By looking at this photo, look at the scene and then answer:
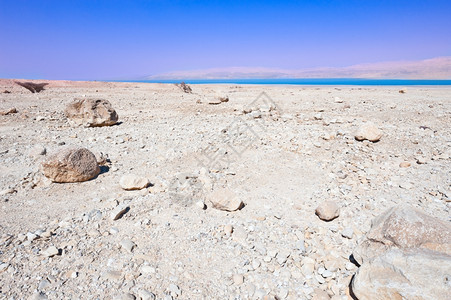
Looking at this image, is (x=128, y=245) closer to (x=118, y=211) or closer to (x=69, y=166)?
(x=118, y=211)

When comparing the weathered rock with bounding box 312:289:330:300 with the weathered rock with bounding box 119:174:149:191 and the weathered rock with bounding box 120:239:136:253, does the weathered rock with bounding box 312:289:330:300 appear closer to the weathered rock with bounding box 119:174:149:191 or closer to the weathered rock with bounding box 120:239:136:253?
the weathered rock with bounding box 120:239:136:253

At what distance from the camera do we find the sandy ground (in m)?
2.40

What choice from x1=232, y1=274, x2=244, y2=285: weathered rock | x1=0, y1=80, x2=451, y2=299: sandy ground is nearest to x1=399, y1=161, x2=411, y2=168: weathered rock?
x1=0, y1=80, x2=451, y2=299: sandy ground

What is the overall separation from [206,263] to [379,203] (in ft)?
8.70

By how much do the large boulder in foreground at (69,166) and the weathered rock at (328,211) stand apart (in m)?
3.66

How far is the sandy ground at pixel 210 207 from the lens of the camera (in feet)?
7.88

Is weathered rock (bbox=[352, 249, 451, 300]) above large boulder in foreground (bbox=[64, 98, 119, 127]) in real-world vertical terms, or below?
below

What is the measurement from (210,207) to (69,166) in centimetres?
238

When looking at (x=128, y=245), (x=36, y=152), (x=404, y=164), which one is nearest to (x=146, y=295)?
(x=128, y=245)

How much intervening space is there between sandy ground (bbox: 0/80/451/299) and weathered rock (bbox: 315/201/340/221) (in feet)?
0.32

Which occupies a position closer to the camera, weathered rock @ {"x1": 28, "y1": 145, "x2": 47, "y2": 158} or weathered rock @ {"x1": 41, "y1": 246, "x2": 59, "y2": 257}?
weathered rock @ {"x1": 41, "y1": 246, "x2": 59, "y2": 257}

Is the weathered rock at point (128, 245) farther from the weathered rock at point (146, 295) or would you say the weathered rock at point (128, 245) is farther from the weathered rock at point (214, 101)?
the weathered rock at point (214, 101)

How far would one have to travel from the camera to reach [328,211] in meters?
3.32

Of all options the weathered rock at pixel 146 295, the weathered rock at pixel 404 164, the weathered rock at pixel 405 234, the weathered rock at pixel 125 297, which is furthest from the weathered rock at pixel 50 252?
the weathered rock at pixel 404 164
